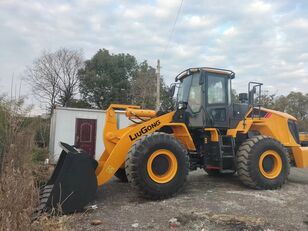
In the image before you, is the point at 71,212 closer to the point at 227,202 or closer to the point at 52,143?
the point at 227,202

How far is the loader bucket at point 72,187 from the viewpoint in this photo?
21.5 ft

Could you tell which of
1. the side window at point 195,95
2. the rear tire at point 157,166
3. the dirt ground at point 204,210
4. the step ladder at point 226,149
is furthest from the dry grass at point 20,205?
the side window at point 195,95

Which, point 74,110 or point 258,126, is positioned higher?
point 74,110

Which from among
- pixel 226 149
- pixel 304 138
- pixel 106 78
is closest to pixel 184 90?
pixel 226 149

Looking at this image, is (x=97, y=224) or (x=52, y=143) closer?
(x=97, y=224)

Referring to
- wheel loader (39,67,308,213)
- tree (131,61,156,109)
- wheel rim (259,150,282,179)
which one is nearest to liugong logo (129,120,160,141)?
wheel loader (39,67,308,213)

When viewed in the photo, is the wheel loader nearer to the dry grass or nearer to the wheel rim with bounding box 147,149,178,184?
the wheel rim with bounding box 147,149,178,184

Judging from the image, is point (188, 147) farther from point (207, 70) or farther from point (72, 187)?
point (72, 187)

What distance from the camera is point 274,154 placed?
9234 mm

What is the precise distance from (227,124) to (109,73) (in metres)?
36.0

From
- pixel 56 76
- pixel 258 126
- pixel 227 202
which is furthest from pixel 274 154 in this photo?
pixel 56 76

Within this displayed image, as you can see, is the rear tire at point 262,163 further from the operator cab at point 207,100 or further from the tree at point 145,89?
the tree at point 145,89

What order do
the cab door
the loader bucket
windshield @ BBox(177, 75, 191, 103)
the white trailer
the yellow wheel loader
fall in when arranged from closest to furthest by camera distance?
the loader bucket, the cab door, windshield @ BBox(177, 75, 191, 103), the yellow wheel loader, the white trailer

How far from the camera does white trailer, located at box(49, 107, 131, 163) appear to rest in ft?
58.2
